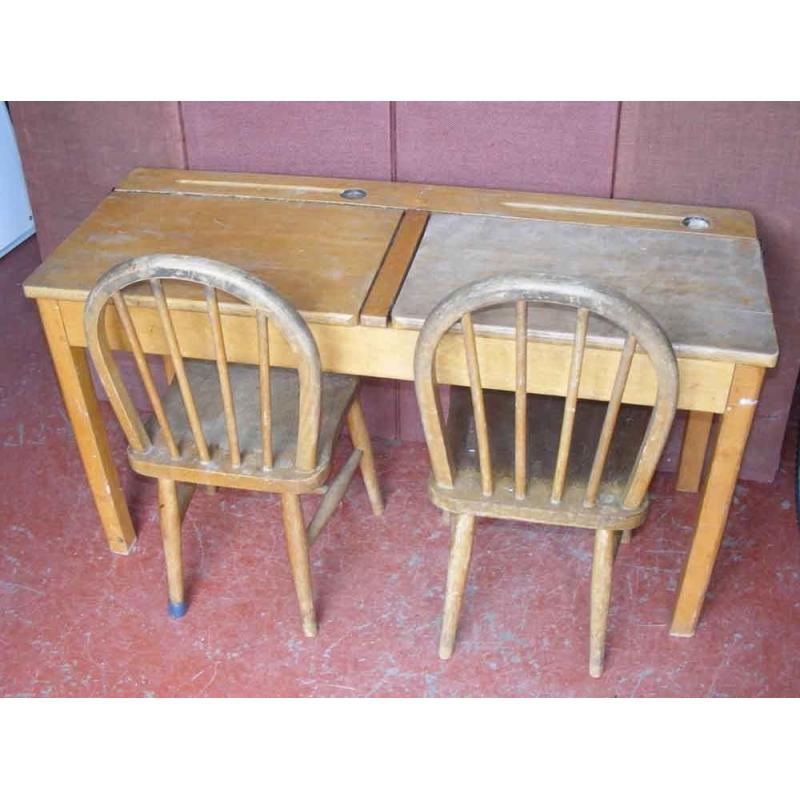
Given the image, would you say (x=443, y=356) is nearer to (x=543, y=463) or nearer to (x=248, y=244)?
(x=543, y=463)

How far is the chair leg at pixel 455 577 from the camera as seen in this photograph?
1.92 metres

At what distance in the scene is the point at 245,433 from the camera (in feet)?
6.45

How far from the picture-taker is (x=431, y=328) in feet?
5.12

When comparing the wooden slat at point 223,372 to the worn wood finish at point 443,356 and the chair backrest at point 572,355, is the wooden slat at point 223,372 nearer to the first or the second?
the worn wood finish at point 443,356

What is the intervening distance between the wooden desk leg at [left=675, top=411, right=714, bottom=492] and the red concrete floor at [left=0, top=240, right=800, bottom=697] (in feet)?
0.13

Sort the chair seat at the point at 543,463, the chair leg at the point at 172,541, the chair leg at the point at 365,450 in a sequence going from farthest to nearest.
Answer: the chair leg at the point at 365,450
the chair leg at the point at 172,541
the chair seat at the point at 543,463

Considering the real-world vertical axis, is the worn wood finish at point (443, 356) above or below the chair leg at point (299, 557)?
above

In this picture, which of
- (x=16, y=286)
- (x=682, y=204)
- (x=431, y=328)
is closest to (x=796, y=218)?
(x=682, y=204)

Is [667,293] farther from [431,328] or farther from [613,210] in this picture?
[431,328]

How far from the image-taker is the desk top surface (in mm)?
1766

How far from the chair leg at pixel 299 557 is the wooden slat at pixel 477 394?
1.36 feet

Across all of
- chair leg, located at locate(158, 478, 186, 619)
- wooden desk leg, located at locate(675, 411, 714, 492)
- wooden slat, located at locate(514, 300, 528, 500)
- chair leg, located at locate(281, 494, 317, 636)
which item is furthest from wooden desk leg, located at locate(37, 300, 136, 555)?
wooden desk leg, located at locate(675, 411, 714, 492)

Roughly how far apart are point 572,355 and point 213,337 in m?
0.62

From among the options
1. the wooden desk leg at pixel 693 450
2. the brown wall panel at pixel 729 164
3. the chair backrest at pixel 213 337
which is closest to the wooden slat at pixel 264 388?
the chair backrest at pixel 213 337
